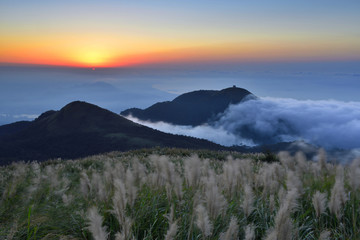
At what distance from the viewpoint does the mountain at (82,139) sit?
13862cm

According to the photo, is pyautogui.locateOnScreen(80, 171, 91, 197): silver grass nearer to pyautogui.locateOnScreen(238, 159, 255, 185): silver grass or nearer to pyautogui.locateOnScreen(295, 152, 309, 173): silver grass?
pyautogui.locateOnScreen(238, 159, 255, 185): silver grass

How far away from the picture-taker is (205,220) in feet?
7.86

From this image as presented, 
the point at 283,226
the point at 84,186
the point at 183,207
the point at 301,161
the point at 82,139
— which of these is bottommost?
the point at 82,139

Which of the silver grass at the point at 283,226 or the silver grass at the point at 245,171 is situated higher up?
the silver grass at the point at 283,226

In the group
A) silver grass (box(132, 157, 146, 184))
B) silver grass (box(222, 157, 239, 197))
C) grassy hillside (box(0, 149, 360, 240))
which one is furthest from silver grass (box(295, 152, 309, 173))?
silver grass (box(132, 157, 146, 184))

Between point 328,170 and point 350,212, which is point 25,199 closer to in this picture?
point 350,212

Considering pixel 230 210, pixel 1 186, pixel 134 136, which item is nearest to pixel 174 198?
pixel 230 210

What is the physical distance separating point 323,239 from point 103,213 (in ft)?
8.67

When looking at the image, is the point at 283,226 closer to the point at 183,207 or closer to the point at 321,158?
the point at 183,207

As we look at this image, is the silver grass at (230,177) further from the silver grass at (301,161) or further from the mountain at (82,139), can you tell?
the mountain at (82,139)

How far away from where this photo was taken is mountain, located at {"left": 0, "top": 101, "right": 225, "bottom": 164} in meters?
139

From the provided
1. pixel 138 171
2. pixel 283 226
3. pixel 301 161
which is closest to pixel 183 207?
pixel 138 171

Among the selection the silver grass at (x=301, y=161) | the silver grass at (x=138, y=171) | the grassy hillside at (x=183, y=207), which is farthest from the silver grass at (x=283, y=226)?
the silver grass at (x=301, y=161)

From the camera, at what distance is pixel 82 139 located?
170250 millimetres
